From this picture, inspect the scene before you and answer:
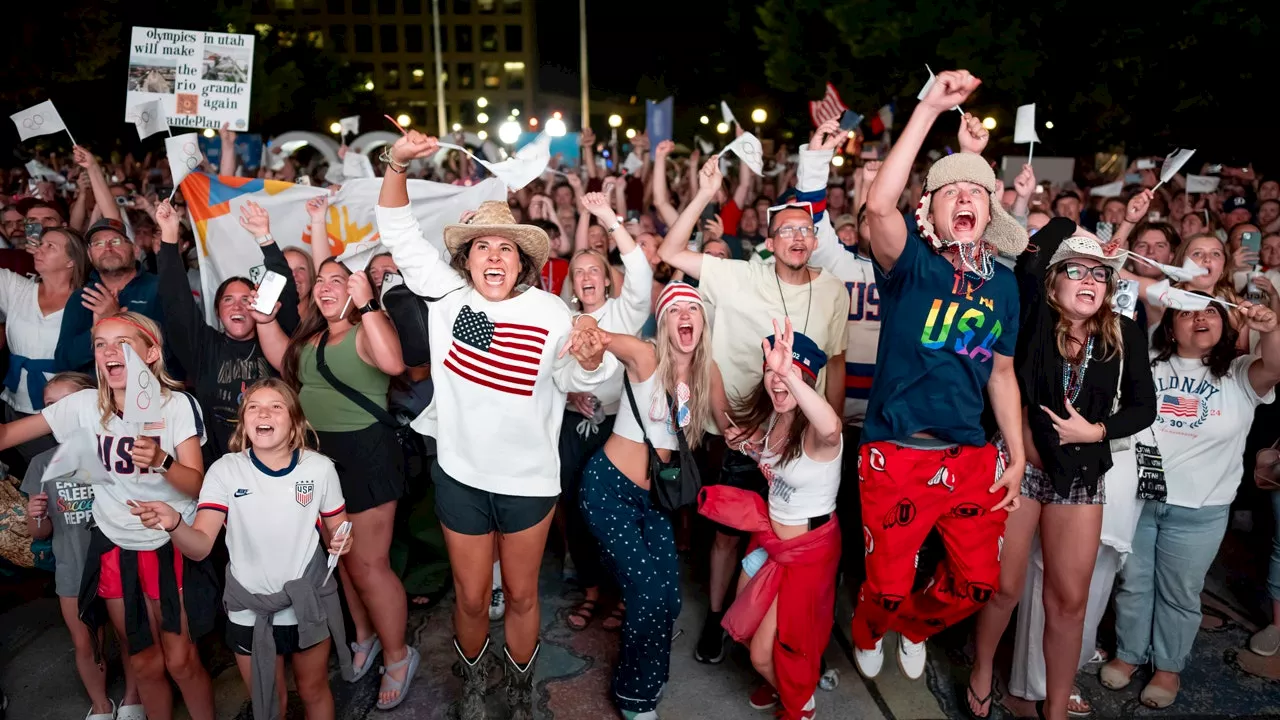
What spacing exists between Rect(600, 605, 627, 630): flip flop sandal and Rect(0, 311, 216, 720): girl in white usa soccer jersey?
191 centimetres

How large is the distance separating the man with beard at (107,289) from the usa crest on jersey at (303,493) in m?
1.81

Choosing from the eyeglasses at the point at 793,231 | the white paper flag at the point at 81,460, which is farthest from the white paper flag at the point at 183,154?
the eyeglasses at the point at 793,231

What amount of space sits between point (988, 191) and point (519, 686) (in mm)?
2779

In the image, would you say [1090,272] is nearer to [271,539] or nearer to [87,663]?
[271,539]

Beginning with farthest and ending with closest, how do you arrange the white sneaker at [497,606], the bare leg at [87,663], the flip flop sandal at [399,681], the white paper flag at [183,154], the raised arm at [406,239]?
the white paper flag at [183,154] < the white sneaker at [497,606] < the flip flop sandal at [399,681] < the bare leg at [87,663] < the raised arm at [406,239]

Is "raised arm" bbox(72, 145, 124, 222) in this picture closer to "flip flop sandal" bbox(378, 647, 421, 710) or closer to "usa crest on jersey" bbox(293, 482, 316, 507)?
"usa crest on jersey" bbox(293, 482, 316, 507)

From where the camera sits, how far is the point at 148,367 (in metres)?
3.60

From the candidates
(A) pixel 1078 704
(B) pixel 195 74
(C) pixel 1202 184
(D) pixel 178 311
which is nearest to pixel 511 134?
(B) pixel 195 74

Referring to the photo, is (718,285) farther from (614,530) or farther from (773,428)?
(614,530)

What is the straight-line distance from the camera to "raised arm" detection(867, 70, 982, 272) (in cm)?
319

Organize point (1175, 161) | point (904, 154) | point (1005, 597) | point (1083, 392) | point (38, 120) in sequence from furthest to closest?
point (38, 120) → point (1175, 161) → point (1005, 597) → point (1083, 392) → point (904, 154)

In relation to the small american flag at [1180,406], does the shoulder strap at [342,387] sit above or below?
above

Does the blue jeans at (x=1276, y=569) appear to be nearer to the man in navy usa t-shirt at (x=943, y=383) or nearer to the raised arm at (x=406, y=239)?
the man in navy usa t-shirt at (x=943, y=383)

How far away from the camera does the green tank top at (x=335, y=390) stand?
13.1 feet
